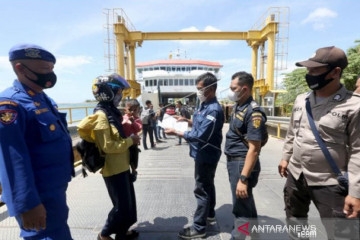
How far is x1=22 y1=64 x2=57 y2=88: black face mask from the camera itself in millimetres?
1465

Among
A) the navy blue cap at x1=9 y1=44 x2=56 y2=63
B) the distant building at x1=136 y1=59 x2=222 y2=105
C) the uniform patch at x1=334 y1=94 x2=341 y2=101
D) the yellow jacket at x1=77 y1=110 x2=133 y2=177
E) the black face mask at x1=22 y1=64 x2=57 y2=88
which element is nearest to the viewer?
the navy blue cap at x1=9 y1=44 x2=56 y2=63

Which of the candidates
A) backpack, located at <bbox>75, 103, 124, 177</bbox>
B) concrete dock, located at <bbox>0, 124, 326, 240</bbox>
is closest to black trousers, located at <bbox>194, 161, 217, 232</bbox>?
concrete dock, located at <bbox>0, 124, 326, 240</bbox>

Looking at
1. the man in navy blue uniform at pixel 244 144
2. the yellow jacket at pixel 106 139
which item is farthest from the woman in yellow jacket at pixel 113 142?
the man in navy blue uniform at pixel 244 144

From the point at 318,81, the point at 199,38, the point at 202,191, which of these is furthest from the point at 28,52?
the point at 199,38

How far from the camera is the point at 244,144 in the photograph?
2098 mm

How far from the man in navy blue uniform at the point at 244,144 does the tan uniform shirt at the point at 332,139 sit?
357 mm

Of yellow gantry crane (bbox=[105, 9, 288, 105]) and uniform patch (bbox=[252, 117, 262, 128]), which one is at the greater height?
yellow gantry crane (bbox=[105, 9, 288, 105])

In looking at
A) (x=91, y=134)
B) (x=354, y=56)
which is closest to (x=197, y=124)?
(x=91, y=134)

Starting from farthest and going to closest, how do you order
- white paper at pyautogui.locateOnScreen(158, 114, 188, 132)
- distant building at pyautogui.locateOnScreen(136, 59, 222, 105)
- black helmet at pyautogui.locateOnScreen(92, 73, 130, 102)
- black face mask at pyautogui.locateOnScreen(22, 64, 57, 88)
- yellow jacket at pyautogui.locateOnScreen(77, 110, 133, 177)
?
distant building at pyautogui.locateOnScreen(136, 59, 222, 105), white paper at pyautogui.locateOnScreen(158, 114, 188, 132), black helmet at pyautogui.locateOnScreen(92, 73, 130, 102), yellow jacket at pyautogui.locateOnScreen(77, 110, 133, 177), black face mask at pyautogui.locateOnScreen(22, 64, 57, 88)

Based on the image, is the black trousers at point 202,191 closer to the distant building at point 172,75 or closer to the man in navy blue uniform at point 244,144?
the man in navy blue uniform at point 244,144

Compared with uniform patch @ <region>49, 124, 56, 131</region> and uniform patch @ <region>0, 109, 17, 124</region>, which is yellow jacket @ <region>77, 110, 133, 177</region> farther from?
uniform patch @ <region>0, 109, 17, 124</region>

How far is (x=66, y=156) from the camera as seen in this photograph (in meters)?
1.57

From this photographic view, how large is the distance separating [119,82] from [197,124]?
0.94m

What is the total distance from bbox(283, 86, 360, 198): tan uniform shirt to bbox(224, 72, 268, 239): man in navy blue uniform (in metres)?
0.36
